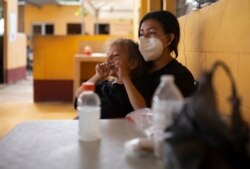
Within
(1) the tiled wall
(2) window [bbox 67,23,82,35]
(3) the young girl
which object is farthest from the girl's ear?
(2) window [bbox 67,23,82,35]

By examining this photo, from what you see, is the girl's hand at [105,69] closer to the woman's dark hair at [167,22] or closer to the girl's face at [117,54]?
the girl's face at [117,54]

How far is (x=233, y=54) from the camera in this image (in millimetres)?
1542

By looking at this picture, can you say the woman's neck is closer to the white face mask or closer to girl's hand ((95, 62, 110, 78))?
the white face mask

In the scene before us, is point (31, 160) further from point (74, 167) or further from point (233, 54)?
point (233, 54)

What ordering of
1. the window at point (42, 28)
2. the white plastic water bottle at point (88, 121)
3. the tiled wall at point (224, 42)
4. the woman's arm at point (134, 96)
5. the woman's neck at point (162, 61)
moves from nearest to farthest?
the white plastic water bottle at point (88, 121)
the tiled wall at point (224, 42)
the woman's arm at point (134, 96)
the woman's neck at point (162, 61)
the window at point (42, 28)

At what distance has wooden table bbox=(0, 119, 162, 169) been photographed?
91cm

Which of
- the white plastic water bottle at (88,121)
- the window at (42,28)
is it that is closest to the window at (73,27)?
the window at (42,28)

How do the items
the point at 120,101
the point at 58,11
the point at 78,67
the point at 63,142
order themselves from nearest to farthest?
the point at 63,142
the point at 120,101
the point at 78,67
the point at 58,11

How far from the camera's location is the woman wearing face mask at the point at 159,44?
1841 mm

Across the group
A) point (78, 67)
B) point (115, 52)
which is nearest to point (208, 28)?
point (115, 52)

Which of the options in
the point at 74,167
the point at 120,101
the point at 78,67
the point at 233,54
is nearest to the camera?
the point at 74,167

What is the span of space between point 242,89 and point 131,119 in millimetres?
485

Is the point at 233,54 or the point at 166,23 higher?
the point at 166,23

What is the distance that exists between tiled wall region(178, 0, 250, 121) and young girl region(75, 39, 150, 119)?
→ 1.10 ft
